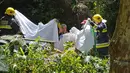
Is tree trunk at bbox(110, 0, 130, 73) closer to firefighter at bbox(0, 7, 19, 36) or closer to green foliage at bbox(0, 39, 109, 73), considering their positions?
green foliage at bbox(0, 39, 109, 73)

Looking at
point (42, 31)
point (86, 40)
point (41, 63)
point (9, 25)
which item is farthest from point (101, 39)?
point (41, 63)

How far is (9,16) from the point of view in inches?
374

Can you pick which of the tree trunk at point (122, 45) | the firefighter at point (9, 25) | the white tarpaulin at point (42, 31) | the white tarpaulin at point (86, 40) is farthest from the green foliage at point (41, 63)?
the white tarpaulin at point (42, 31)

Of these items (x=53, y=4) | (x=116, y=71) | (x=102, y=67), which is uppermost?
(x=53, y=4)

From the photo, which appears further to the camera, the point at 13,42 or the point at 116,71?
the point at 13,42

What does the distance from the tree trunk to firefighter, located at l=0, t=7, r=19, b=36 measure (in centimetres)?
731

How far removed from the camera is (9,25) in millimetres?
9156

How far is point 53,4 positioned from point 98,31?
5.77 m

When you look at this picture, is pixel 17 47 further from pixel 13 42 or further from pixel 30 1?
pixel 30 1

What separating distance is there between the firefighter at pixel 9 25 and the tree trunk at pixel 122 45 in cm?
731

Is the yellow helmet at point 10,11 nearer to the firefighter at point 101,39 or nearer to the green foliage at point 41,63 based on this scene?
A: the firefighter at point 101,39

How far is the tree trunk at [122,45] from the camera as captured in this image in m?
1.74

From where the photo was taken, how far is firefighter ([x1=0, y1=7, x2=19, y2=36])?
905 cm

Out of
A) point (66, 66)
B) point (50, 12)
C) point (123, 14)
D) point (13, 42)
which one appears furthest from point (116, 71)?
point (50, 12)
